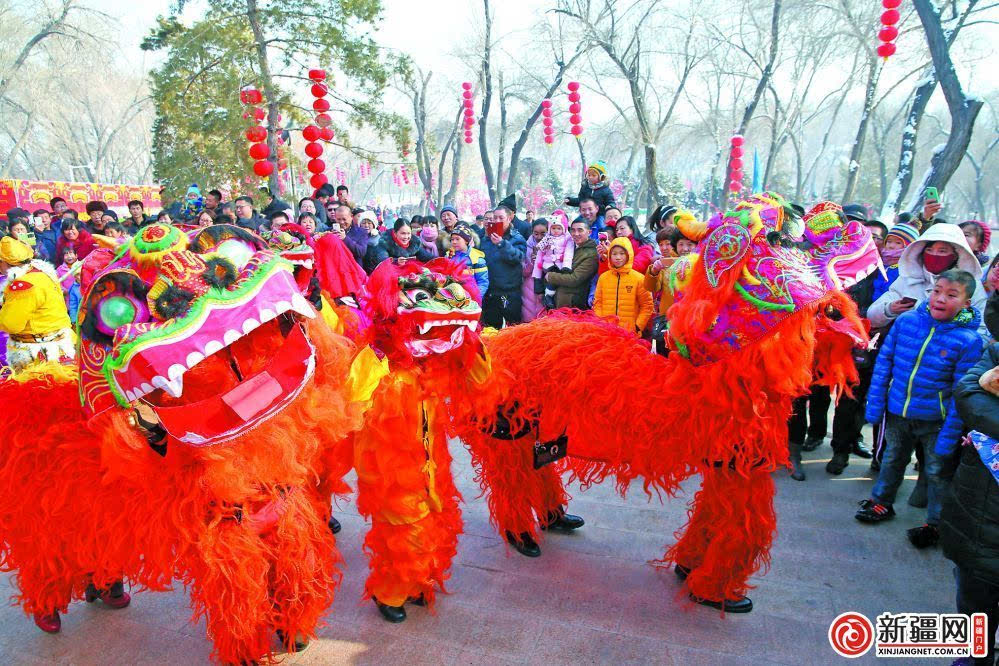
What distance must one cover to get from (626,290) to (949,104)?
19.0ft

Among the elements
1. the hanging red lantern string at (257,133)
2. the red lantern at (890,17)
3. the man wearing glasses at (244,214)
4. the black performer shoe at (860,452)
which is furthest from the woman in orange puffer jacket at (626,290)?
A: the red lantern at (890,17)

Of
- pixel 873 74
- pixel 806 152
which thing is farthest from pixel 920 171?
pixel 873 74

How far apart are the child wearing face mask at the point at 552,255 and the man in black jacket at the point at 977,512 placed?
4092mm

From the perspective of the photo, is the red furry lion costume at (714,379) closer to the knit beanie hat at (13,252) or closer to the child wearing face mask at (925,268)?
the child wearing face mask at (925,268)

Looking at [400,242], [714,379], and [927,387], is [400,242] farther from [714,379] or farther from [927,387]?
[927,387]

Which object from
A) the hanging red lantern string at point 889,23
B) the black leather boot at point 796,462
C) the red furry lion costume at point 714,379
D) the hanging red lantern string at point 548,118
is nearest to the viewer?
the red furry lion costume at point 714,379

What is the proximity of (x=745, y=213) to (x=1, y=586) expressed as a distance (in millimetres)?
3962

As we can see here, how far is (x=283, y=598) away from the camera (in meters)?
2.25

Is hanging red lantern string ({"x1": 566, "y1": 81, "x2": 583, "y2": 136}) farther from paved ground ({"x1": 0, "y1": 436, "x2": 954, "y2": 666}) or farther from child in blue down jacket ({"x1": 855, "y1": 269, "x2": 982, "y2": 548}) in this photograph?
paved ground ({"x1": 0, "y1": 436, "x2": 954, "y2": 666})

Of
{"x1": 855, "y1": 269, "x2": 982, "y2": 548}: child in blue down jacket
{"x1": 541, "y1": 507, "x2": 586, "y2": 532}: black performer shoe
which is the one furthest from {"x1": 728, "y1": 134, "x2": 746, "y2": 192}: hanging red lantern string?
{"x1": 541, "y1": 507, "x2": 586, "y2": 532}: black performer shoe

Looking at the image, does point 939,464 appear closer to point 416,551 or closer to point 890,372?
point 890,372

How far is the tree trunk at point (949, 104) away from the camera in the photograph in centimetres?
734

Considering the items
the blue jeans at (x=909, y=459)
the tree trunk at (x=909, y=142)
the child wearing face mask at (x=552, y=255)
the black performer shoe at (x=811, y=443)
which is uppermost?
the tree trunk at (x=909, y=142)

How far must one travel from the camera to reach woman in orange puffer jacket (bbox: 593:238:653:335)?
5.11 m
